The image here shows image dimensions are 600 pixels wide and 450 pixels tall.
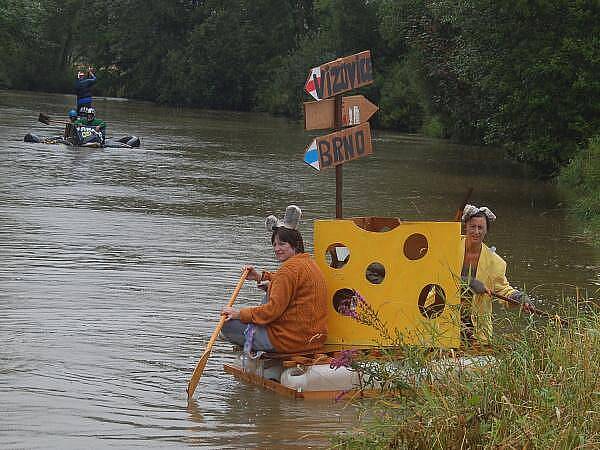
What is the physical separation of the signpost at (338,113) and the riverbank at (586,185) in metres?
8.17

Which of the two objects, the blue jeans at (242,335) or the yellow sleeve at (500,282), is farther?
the yellow sleeve at (500,282)

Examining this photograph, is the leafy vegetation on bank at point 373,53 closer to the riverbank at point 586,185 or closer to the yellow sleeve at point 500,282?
the riverbank at point 586,185

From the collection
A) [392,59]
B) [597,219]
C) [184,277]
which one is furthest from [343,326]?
[392,59]

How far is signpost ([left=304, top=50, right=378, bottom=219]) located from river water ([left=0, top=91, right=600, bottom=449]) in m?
1.90

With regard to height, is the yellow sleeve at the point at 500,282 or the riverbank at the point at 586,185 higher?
the yellow sleeve at the point at 500,282

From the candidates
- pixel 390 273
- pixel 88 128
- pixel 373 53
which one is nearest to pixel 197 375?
pixel 390 273

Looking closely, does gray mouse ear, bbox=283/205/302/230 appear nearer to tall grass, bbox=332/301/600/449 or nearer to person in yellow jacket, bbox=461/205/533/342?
person in yellow jacket, bbox=461/205/533/342

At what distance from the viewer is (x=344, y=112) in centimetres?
1103

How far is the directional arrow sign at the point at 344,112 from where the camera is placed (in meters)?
10.8

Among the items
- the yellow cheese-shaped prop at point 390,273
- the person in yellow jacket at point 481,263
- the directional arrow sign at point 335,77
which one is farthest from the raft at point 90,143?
the person in yellow jacket at point 481,263

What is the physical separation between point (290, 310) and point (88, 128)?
1040 inches

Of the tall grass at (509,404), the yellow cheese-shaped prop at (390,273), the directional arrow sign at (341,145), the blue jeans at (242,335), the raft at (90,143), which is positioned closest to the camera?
the tall grass at (509,404)

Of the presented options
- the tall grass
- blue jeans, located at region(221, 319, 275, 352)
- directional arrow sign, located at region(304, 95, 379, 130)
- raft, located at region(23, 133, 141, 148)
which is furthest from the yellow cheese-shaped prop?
raft, located at region(23, 133, 141, 148)

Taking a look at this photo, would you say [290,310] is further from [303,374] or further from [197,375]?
[197,375]
